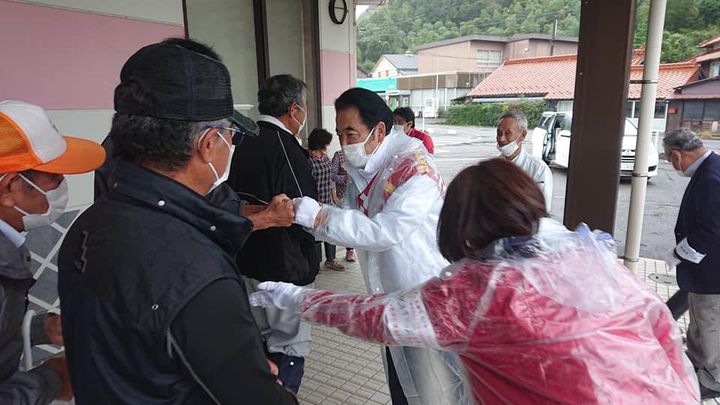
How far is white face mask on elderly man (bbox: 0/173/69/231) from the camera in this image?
1.32 metres

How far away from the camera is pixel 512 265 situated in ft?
3.25

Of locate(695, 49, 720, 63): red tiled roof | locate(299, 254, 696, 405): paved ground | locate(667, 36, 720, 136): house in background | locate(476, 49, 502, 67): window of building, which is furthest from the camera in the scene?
locate(476, 49, 502, 67): window of building

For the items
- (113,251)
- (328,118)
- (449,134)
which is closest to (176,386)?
(113,251)

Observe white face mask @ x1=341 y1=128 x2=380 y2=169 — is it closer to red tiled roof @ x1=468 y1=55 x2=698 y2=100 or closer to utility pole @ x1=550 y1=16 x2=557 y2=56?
red tiled roof @ x1=468 y1=55 x2=698 y2=100

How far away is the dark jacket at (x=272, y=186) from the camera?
219 cm

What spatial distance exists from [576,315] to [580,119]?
2.77 meters

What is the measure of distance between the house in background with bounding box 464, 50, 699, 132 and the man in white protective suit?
2.11 metres

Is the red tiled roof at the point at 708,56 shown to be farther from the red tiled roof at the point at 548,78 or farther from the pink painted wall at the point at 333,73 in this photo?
the pink painted wall at the point at 333,73

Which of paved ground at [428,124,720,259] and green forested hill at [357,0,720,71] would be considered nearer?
green forested hill at [357,0,720,71]

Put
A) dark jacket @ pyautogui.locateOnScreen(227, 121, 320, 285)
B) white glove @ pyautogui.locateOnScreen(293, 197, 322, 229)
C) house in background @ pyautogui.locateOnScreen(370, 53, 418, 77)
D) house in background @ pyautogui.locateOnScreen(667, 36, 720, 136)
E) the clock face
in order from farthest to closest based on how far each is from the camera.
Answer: house in background @ pyautogui.locateOnScreen(370, 53, 418, 77) < the clock face < house in background @ pyautogui.locateOnScreen(667, 36, 720, 136) < dark jacket @ pyautogui.locateOnScreen(227, 121, 320, 285) < white glove @ pyautogui.locateOnScreen(293, 197, 322, 229)

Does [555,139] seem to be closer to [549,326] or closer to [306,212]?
[306,212]

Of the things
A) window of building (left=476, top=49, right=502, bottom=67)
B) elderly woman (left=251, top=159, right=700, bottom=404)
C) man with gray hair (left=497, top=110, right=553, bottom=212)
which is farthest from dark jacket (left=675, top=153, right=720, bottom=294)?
window of building (left=476, top=49, right=502, bottom=67)

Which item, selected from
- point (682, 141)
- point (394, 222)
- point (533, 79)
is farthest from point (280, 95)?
point (533, 79)

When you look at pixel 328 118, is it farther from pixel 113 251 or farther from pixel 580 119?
pixel 113 251
